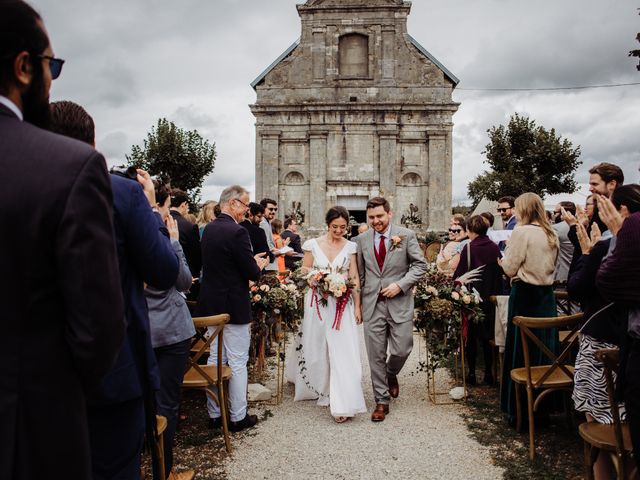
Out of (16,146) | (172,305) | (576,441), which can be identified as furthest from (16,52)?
(576,441)

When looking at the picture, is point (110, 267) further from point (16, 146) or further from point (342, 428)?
point (342, 428)

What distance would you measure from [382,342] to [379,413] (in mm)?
848

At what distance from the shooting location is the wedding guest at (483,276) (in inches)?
286

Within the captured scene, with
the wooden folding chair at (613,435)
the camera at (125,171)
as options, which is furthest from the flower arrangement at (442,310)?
the camera at (125,171)

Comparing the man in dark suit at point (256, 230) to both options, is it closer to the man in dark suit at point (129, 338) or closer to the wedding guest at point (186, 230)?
the wedding guest at point (186, 230)

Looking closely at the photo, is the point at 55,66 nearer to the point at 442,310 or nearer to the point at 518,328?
the point at 518,328

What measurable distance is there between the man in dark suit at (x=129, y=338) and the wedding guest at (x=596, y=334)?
127 inches

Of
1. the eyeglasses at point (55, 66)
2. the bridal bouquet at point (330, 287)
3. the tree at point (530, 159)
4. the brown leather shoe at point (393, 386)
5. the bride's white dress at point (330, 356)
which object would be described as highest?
the tree at point (530, 159)

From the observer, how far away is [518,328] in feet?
18.1

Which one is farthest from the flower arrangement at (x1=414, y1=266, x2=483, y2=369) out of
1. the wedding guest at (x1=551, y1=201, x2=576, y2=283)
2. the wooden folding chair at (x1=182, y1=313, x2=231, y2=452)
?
the wooden folding chair at (x1=182, y1=313, x2=231, y2=452)

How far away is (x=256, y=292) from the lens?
6.86 m

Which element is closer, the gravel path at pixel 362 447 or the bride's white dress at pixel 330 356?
the gravel path at pixel 362 447

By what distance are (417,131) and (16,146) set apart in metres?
27.4

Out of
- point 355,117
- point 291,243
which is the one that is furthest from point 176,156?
point 291,243
